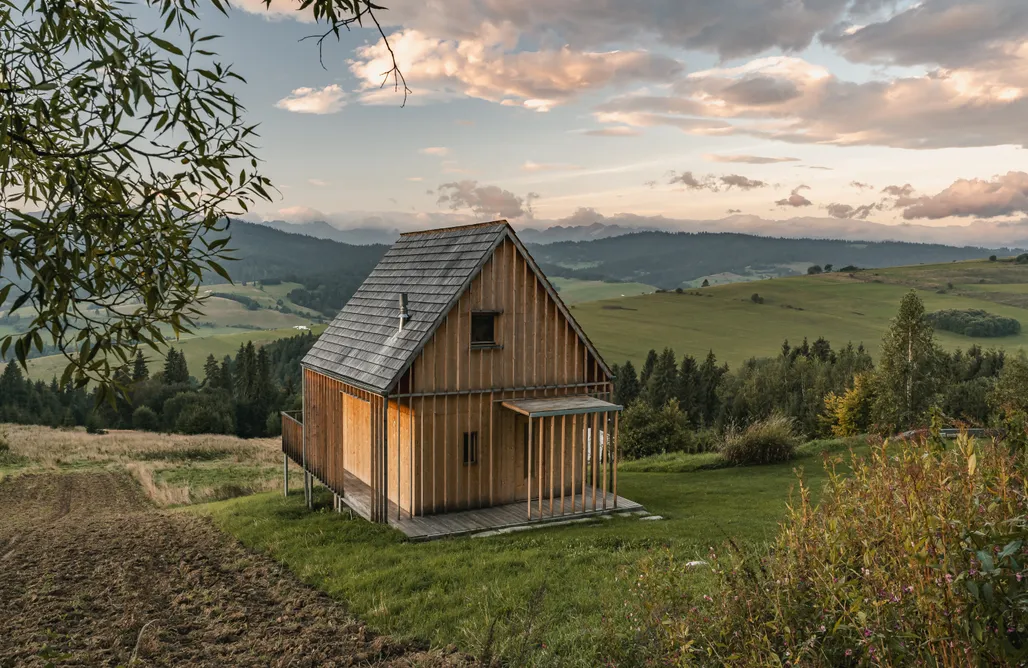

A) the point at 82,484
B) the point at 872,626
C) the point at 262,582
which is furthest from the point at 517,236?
the point at 82,484

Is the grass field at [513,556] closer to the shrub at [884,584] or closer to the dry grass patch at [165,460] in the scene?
the dry grass patch at [165,460]

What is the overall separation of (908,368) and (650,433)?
15415 millimetres

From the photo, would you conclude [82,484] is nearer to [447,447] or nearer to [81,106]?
[447,447]

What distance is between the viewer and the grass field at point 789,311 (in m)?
107

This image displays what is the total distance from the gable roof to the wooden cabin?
44mm

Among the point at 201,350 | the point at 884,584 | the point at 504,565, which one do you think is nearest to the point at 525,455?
the point at 504,565

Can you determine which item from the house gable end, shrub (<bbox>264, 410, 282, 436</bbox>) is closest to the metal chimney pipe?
the house gable end

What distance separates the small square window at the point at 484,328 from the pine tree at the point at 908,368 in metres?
26.7

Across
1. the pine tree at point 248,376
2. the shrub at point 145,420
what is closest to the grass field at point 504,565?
the shrub at point 145,420

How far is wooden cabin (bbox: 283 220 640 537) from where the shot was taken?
567 inches

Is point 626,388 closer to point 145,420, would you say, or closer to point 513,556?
point 145,420

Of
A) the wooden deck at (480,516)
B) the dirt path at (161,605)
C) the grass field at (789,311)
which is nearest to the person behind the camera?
the dirt path at (161,605)

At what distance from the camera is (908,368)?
3525 centimetres

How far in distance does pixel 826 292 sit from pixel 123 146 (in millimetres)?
141515
